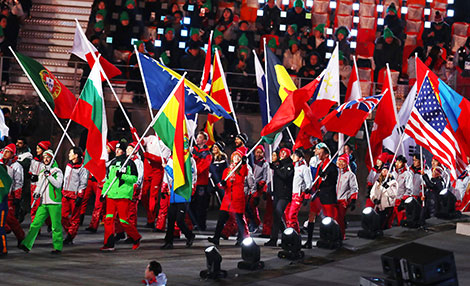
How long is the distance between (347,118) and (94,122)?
166 inches

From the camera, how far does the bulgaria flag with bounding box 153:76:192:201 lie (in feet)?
44.3

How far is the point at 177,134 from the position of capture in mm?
13734

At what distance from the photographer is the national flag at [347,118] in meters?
15.9

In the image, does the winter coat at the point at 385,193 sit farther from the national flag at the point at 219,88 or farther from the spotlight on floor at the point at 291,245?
the spotlight on floor at the point at 291,245

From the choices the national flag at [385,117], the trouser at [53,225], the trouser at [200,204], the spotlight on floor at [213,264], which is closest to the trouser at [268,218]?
the trouser at [200,204]

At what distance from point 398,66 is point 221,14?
15.9 ft

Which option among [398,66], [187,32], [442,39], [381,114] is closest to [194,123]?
[381,114]

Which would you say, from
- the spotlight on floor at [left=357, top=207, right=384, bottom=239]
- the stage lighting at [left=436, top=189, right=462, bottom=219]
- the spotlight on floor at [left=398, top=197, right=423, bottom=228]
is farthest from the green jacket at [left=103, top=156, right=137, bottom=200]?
the stage lighting at [left=436, top=189, right=462, bottom=219]

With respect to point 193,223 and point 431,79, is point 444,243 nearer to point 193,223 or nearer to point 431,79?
point 431,79

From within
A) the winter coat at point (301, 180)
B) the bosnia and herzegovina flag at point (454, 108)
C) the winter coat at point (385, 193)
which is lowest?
the winter coat at point (385, 193)

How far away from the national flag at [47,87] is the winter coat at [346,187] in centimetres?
466

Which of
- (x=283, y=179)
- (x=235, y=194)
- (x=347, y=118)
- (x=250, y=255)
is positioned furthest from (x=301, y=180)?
(x=250, y=255)

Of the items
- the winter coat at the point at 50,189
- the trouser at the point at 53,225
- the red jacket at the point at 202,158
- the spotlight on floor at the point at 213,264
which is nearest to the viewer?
the spotlight on floor at the point at 213,264

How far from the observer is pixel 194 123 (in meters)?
17.8
